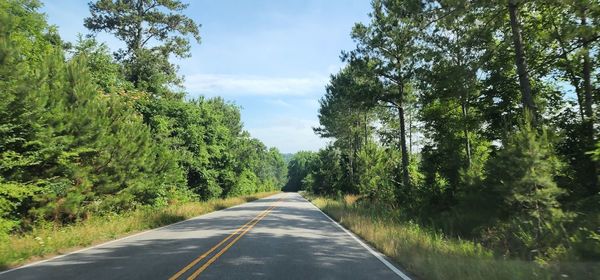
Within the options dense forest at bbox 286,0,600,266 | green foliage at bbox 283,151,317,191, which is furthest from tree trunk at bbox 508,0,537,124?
green foliage at bbox 283,151,317,191

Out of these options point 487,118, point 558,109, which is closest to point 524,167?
point 487,118

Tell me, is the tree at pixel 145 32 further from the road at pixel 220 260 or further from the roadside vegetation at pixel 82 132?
the road at pixel 220 260

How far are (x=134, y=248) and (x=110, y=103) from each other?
41.0 ft

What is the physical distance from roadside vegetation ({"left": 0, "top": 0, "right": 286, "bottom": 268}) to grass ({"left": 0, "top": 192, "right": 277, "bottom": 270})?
0.17ft

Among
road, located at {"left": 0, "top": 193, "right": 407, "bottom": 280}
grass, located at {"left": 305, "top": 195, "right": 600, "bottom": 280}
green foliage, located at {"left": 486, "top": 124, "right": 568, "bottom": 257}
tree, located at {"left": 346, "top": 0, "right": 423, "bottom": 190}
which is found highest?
tree, located at {"left": 346, "top": 0, "right": 423, "bottom": 190}

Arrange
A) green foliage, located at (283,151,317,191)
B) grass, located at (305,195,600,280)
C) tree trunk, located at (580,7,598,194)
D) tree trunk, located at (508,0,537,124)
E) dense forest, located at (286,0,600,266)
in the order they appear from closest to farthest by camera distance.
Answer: grass, located at (305,195,600,280), dense forest, located at (286,0,600,266), tree trunk, located at (580,7,598,194), tree trunk, located at (508,0,537,124), green foliage, located at (283,151,317,191)

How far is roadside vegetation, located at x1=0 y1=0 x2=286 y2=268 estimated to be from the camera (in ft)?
47.9

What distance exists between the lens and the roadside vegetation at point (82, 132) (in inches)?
575

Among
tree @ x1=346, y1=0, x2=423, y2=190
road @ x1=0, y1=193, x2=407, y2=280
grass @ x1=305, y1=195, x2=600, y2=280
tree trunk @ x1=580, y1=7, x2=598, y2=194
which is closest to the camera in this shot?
grass @ x1=305, y1=195, x2=600, y2=280

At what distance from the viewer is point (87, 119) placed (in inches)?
750

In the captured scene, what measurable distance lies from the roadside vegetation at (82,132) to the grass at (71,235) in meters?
0.05

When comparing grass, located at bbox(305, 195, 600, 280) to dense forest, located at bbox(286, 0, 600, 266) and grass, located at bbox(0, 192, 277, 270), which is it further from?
grass, located at bbox(0, 192, 277, 270)

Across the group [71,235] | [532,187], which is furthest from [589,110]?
[71,235]

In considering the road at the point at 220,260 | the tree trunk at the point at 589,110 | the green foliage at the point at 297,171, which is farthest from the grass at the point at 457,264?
the green foliage at the point at 297,171
